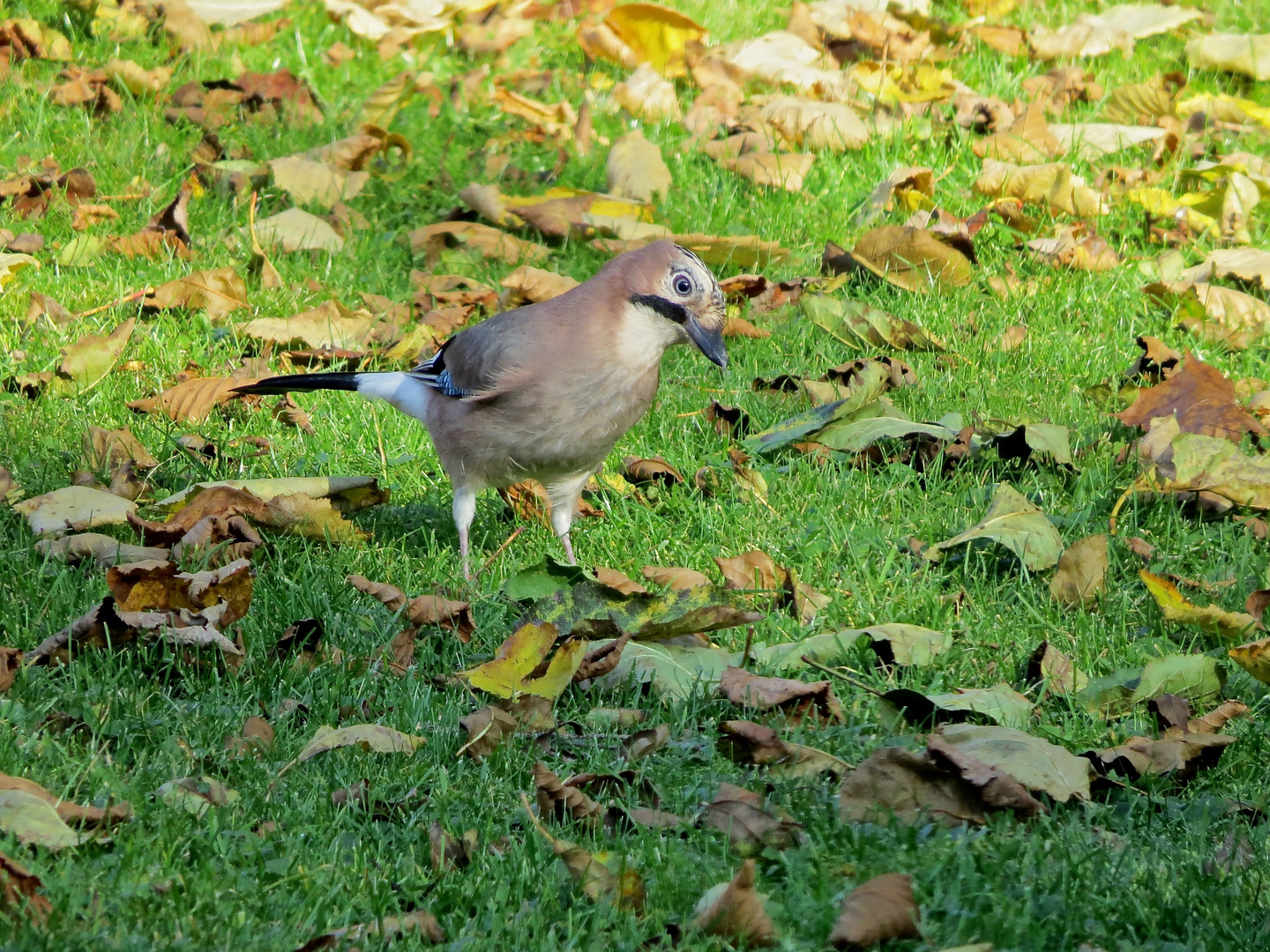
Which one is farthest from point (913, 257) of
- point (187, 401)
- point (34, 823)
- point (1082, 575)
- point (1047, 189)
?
point (34, 823)

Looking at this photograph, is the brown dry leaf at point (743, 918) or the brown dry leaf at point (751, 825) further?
the brown dry leaf at point (751, 825)

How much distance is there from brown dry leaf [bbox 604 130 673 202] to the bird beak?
2.50m

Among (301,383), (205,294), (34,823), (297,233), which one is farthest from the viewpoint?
(297,233)

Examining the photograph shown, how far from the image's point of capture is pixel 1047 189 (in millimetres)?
6465

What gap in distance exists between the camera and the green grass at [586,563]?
2.53 m

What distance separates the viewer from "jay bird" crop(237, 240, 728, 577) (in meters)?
4.16

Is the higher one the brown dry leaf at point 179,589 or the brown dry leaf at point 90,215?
the brown dry leaf at point 179,589

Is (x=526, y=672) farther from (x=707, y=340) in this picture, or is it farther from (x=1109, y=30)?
(x=1109, y=30)

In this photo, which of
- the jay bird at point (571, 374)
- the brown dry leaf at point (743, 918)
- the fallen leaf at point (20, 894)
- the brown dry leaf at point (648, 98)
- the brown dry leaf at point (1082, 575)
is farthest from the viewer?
the brown dry leaf at point (648, 98)

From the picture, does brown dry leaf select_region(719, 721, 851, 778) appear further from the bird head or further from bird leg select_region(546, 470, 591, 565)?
bird leg select_region(546, 470, 591, 565)

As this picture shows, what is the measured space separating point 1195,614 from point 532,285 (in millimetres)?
3006

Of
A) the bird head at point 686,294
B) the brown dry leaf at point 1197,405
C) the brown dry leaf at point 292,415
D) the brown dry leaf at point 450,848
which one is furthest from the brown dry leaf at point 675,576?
the brown dry leaf at point 1197,405

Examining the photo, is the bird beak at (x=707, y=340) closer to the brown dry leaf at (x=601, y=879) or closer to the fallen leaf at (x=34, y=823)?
the brown dry leaf at (x=601, y=879)

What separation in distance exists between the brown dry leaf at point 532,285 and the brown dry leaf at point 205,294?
1.04 metres
